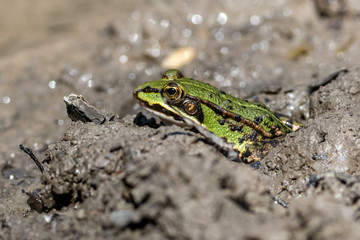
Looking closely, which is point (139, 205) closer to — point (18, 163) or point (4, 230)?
point (4, 230)

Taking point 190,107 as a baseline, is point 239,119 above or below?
above

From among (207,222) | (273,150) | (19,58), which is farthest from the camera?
(19,58)

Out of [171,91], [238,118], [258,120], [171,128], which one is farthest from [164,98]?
[258,120]

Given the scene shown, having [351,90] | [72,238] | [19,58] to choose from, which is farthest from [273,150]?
[19,58]

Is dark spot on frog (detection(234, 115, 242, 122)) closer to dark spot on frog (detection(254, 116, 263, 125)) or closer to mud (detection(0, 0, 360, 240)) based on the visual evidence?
dark spot on frog (detection(254, 116, 263, 125))

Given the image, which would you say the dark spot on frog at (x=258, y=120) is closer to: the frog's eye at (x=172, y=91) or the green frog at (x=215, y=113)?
the green frog at (x=215, y=113)

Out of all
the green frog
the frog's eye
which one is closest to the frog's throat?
the green frog

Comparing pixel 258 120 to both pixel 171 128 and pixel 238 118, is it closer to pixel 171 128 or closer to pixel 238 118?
pixel 238 118
